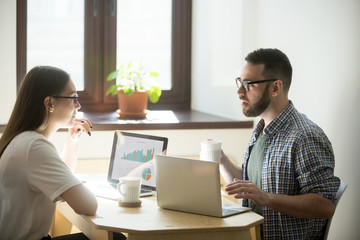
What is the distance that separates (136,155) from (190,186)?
1.69 feet

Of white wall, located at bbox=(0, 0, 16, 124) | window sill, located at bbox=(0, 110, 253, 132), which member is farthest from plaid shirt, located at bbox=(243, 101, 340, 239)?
white wall, located at bbox=(0, 0, 16, 124)

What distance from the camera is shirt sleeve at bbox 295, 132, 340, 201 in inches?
78.4

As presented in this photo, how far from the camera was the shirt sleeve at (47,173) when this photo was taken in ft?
6.20

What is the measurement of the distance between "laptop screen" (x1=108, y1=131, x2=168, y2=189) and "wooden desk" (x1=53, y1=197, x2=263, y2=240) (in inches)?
13.0

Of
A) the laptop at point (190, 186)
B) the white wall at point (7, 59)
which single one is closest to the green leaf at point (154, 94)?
the white wall at point (7, 59)

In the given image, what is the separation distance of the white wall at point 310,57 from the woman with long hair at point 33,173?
135cm

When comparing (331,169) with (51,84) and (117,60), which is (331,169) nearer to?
(51,84)

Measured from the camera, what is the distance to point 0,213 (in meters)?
1.97

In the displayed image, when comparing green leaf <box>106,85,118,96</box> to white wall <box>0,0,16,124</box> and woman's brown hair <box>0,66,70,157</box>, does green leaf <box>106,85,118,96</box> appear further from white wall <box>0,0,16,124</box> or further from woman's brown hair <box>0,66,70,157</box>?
woman's brown hair <box>0,66,70,157</box>

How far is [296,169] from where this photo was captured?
2.06 meters

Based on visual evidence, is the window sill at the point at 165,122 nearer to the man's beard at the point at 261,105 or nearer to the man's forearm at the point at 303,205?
the man's beard at the point at 261,105

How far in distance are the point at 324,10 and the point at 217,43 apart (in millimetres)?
1001

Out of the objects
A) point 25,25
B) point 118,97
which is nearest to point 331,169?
point 118,97

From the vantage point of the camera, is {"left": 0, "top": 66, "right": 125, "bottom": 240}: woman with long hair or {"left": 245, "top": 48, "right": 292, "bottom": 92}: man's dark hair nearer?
{"left": 0, "top": 66, "right": 125, "bottom": 240}: woman with long hair
